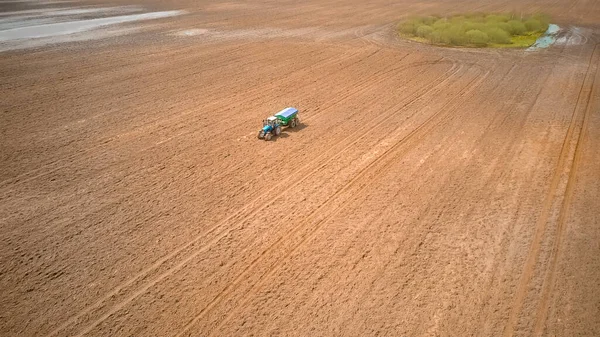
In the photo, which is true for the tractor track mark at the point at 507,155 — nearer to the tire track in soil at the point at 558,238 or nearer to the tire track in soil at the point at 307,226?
the tire track in soil at the point at 558,238

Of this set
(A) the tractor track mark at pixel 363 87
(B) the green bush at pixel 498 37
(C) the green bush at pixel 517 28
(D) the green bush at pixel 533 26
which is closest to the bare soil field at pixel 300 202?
(A) the tractor track mark at pixel 363 87

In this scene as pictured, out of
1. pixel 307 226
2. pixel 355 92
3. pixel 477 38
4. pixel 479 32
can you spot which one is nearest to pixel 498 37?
pixel 479 32

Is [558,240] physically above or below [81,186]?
above

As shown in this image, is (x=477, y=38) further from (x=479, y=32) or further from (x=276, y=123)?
(x=276, y=123)

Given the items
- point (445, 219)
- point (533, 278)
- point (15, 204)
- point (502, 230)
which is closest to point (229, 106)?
point (15, 204)

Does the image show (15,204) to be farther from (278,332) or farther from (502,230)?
(502,230)

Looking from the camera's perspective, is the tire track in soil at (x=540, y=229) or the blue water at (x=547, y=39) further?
the blue water at (x=547, y=39)

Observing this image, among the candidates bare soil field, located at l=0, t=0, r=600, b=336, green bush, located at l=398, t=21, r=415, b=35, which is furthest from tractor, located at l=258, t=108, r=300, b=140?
green bush, located at l=398, t=21, r=415, b=35
